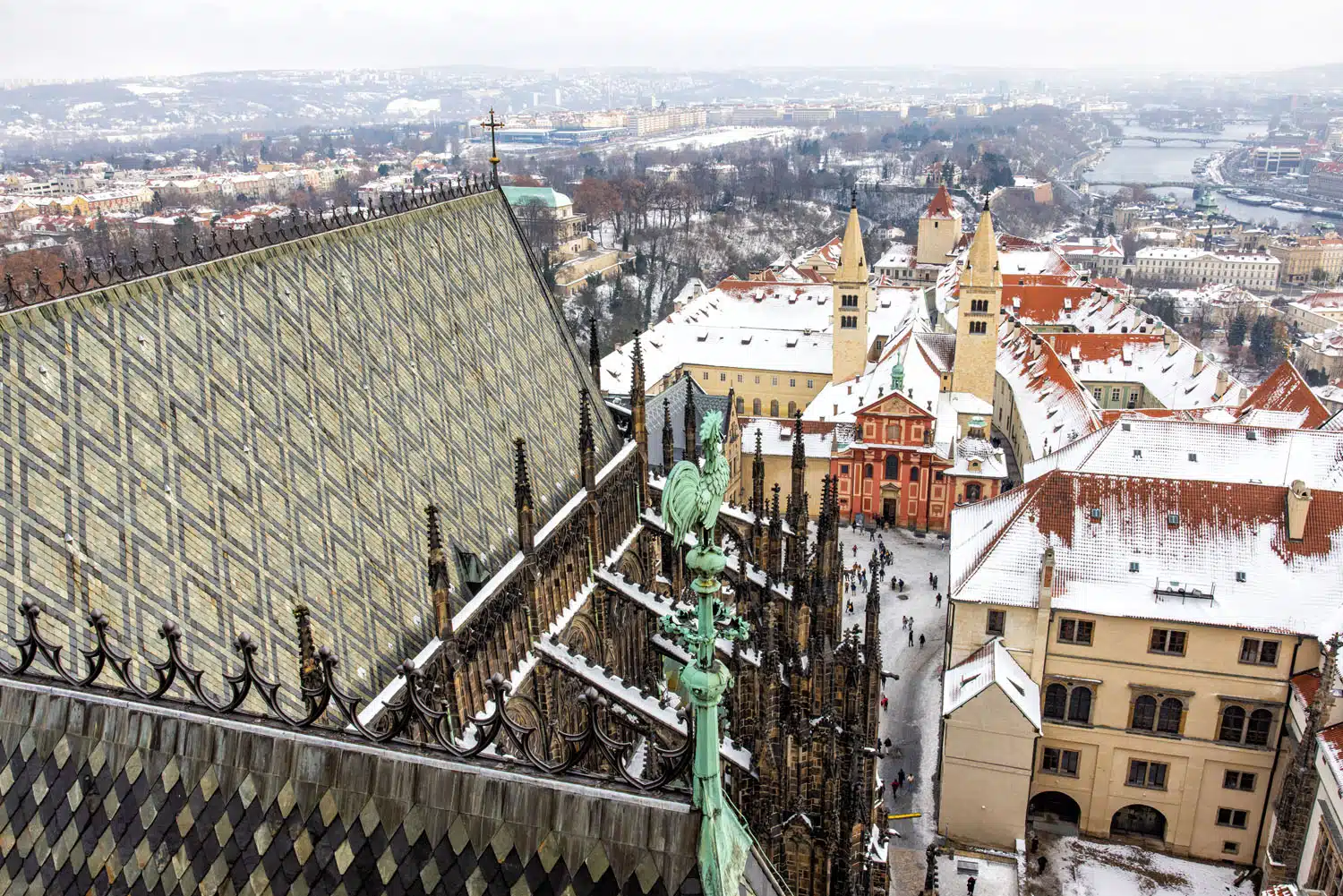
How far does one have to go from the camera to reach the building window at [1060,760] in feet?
116

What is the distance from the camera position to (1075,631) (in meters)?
34.0

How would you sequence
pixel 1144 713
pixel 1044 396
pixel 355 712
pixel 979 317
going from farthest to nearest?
pixel 979 317 → pixel 1044 396 → pixel 1144 713 → pixel 355 712

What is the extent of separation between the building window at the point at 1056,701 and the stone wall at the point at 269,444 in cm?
1916

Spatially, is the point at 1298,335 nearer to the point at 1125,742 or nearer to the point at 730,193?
the point at 730,193

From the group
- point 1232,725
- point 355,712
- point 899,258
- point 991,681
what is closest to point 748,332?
point 991,681

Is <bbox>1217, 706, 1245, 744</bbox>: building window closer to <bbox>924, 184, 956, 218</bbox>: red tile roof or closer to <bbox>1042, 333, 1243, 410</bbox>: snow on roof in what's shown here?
<bbox>1042, 333, 1243, 410</bbox>: snow on roof

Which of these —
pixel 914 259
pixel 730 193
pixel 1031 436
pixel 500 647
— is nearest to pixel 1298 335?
pixel 914 259

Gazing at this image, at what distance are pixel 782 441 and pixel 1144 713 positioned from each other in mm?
33624

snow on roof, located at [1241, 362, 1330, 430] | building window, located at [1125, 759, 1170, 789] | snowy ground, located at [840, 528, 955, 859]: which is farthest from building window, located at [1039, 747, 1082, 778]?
snow on roof, located at [1241, 362, 1330, 430]

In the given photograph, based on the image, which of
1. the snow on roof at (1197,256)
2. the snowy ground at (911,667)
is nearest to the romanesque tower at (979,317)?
the snowy ground at (911,667)

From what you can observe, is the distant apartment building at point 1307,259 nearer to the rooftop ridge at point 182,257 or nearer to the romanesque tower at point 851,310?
the romanesque tower at point 851,310

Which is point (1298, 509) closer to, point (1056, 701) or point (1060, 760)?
point (1056, 701)

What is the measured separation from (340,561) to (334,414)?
10.1ft

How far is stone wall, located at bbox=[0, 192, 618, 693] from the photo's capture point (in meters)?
14.2
